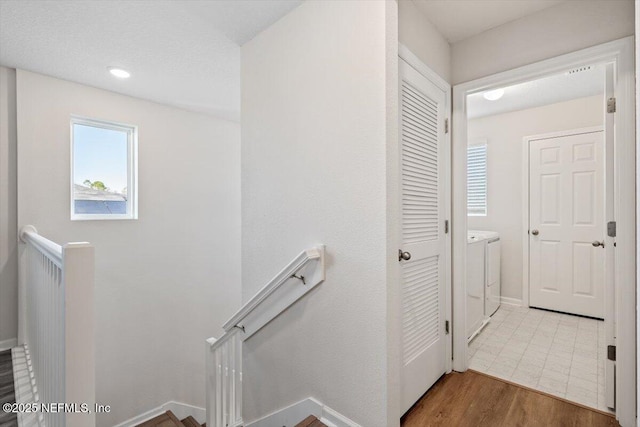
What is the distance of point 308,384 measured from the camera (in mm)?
1707

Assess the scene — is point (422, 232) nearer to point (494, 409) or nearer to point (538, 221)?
point (494, 409)

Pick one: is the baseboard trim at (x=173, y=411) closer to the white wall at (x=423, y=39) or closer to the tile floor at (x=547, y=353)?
the tile floor at (x=547, y=353)

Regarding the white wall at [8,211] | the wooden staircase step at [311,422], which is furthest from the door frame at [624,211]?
the white wall at [8,211]

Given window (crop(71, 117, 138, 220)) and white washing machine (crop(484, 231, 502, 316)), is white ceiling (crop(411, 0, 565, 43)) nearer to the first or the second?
white washing machine (crop(484, 231, 502, 316))

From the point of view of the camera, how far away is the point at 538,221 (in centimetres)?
364

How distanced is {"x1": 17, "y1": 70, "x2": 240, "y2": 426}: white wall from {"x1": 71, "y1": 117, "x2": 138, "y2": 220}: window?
112 millimetres

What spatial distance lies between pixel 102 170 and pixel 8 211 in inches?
33.1

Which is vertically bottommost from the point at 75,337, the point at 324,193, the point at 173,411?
the point at 173,411

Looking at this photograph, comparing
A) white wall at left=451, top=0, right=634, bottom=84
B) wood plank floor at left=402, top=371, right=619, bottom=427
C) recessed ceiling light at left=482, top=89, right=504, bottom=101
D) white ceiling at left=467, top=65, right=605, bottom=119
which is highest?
white ceiling at left=467, top=65, right=605, bottom=119

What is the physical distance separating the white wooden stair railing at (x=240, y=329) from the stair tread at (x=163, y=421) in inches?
36.3

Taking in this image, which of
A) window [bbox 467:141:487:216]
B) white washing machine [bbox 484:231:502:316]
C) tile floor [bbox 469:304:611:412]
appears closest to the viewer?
tile floor [bbox 469:304:611:412]

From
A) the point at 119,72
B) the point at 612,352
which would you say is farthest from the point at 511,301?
the point at 119,72

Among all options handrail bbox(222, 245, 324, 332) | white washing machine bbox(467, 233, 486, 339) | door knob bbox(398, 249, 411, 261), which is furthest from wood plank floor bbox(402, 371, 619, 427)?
handrail bbox(222, 245, 324, 332)

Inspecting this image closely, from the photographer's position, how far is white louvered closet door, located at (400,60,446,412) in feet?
5.49
